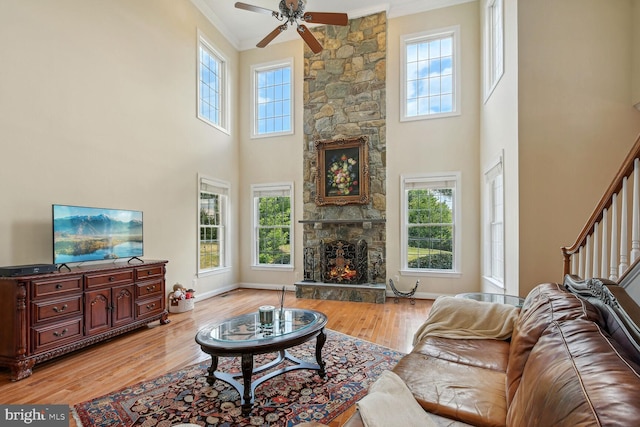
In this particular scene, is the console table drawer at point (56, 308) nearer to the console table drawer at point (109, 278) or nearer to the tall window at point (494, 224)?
the console table drawer at point (109, 278)

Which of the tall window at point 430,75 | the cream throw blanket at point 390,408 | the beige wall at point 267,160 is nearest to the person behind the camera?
the cream throw blanket at point 390,408

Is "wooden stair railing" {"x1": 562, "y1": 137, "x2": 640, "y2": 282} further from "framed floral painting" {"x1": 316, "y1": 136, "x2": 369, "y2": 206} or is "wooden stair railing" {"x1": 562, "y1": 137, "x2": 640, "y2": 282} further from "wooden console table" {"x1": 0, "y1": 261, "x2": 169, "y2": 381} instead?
"wooden console table" {"x1": 0, "y1": 261, "x2": 169, "y2": 381}

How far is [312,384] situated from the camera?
2646mm

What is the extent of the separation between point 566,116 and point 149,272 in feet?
17.1

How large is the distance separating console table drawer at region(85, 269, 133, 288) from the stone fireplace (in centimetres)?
293

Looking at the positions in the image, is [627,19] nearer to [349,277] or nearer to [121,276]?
[349,277]

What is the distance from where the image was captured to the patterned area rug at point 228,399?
2178 mm

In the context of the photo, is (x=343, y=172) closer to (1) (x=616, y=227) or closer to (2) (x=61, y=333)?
(1) (x=616, y=227)

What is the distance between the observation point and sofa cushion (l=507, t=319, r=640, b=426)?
75 centimetres

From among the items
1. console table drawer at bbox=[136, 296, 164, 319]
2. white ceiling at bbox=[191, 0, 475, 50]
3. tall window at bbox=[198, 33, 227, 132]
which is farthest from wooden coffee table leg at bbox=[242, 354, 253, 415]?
white ceiling at bbox=[191, 0, 475, 50]

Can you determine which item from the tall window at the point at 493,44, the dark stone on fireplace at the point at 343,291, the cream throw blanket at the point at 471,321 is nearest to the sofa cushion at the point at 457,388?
the cream throw blanket at the point at 471,321

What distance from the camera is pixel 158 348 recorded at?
11.5 feet

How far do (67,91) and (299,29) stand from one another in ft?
8.95

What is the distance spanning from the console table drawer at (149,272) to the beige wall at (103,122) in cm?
51
